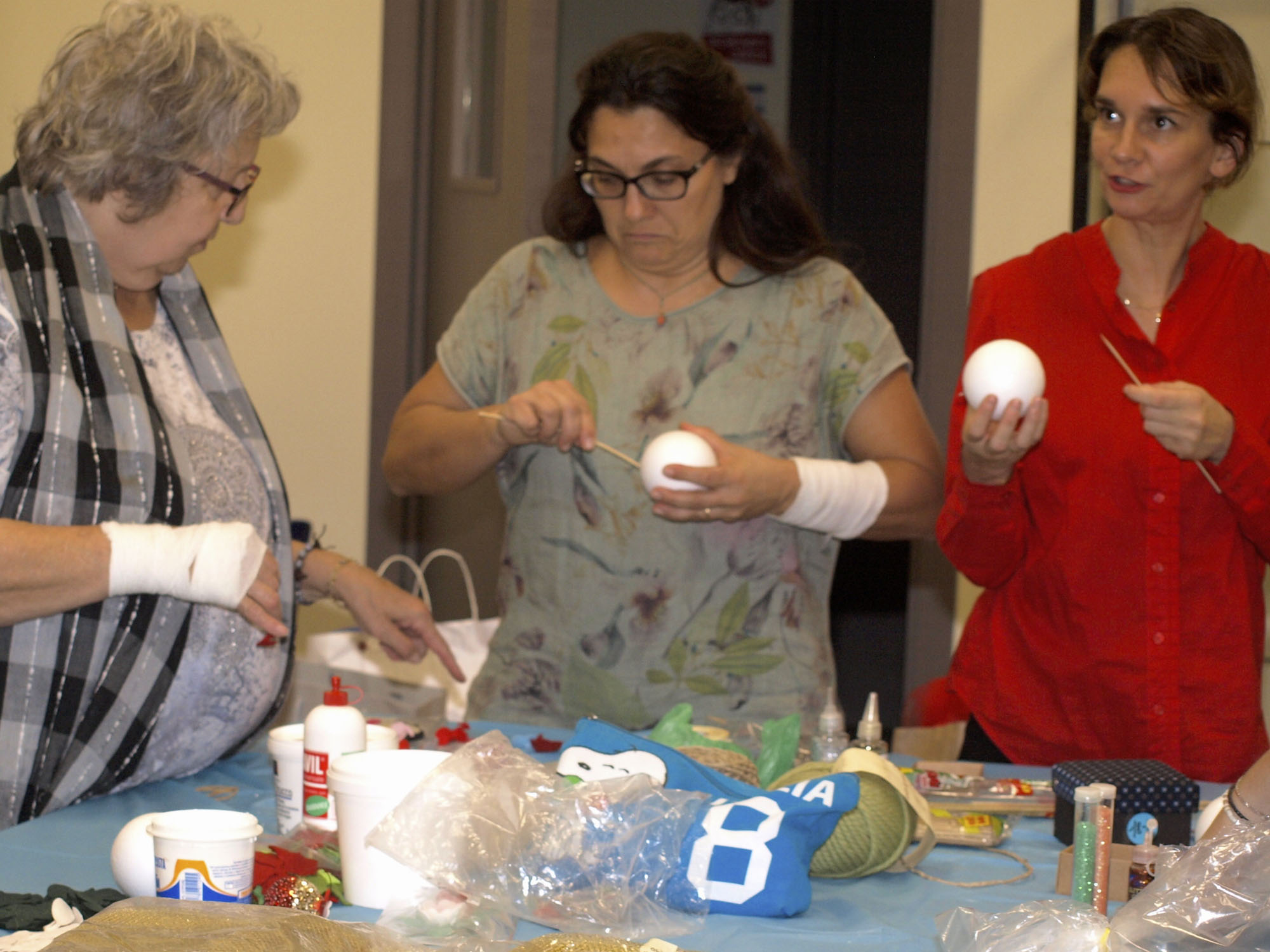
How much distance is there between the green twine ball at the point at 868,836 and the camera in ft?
4.10

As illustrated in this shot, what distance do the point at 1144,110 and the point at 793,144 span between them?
8.53ft

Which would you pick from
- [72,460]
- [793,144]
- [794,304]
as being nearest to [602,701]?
[794,304]

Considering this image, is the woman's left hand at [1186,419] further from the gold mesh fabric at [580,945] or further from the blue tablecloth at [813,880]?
the gold mesh fabric at [580,945]

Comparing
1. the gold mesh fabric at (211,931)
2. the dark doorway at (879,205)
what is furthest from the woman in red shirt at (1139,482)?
the dark doorway at (879,205)

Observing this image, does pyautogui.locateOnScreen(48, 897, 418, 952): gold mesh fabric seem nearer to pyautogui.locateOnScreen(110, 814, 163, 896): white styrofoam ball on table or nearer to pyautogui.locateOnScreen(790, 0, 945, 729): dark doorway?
pyautogui.locateOnScreen(110, 814, 163, 896): white styrofoam ball on table

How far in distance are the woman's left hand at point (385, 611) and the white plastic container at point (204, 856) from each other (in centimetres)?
84

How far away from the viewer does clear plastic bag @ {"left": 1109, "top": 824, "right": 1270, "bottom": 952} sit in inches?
36.7

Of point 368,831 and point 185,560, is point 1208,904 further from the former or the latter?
point 185,560

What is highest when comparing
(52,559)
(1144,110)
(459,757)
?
(1144,110)

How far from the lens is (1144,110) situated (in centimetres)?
184

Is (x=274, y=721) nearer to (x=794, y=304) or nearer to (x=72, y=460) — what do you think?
(x=72, y=460)

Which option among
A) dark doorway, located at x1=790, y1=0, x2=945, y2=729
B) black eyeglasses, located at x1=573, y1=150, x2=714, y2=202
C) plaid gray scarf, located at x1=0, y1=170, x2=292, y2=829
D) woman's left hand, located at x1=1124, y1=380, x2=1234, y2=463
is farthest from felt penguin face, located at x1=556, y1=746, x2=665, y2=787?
A: dark doorway, located at x1=790, y1=0, x2=945, y2=729

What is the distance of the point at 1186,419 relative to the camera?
169 cm

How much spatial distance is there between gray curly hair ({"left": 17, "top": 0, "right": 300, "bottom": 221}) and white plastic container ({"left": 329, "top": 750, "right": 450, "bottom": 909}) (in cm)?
90
